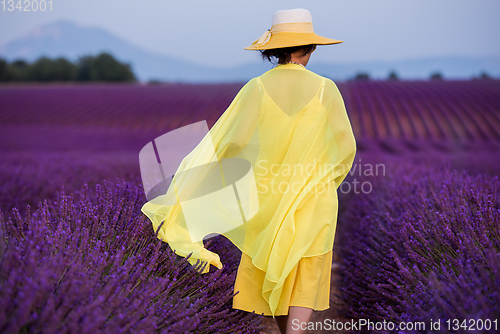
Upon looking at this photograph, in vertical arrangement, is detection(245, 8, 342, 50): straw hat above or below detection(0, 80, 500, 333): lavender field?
above

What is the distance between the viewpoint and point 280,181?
5.34ft

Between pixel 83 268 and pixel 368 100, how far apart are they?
48.4 ft

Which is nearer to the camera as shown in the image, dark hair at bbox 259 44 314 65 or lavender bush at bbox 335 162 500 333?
lavender bush at bbox 335 162 500 333

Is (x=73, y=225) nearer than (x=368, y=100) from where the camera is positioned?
Yes

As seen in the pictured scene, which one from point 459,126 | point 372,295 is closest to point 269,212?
point 372,295

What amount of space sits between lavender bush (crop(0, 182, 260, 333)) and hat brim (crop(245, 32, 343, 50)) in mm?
981

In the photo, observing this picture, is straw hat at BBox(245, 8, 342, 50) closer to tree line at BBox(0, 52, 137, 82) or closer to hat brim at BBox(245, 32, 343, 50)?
hat brim at BBox(245, 32, 343, 50)

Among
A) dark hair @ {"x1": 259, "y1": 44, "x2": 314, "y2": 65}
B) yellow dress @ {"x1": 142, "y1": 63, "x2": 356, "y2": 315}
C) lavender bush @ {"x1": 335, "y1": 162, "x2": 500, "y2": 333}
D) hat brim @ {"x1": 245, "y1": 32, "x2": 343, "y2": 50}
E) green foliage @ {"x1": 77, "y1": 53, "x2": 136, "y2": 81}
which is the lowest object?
green foliage @ {"x1": 77, "y1": 53, "x2": 136, "y2": 81}

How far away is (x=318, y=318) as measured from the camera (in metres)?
2.61

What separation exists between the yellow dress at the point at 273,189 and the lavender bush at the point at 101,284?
0.37 ft

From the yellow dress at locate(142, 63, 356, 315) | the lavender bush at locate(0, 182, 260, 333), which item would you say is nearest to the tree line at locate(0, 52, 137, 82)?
the lavender bush at locate(0, 182, 260, 333)

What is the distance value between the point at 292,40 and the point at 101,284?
1.23 m

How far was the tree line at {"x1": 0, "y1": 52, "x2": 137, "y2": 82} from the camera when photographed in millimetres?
37156

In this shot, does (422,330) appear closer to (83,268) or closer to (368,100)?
(83,268)
